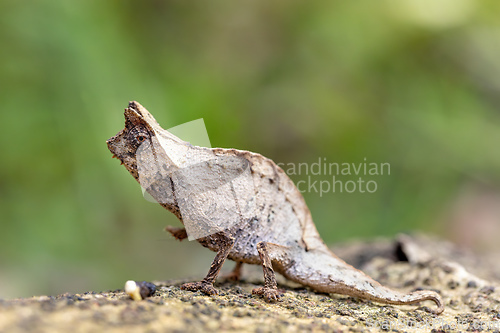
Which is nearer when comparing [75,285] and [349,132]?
[75,285]

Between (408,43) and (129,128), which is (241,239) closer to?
(129,128)

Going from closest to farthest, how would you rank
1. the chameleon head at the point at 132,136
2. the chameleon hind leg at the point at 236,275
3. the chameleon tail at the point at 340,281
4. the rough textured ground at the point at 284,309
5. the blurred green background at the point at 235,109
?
the rough textured ground at the point at 284,309 → the chameleon head at the point at 132,136 → the chameleon tail at the point at 340,281 → the chameleon hind leg at the point at 236,275 → the blurred green background at the point at 235,109

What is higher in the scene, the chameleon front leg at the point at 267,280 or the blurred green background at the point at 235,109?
the blurred green background at the point at 235,109

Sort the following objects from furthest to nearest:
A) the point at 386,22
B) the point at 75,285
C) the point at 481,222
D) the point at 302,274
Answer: the point at 481,222
the point at 386,22
the point at 75,285
the point at 302,274

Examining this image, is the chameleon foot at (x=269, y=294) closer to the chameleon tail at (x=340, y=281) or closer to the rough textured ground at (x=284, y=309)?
the rough textured ground at (x=284, y=309)

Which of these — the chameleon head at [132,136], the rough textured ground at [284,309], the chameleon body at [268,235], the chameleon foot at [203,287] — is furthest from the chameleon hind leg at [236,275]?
the chameleon head at [132,136]

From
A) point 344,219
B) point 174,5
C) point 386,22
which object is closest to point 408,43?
point 386,22

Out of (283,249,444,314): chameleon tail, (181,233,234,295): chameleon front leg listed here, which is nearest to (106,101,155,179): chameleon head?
(181,233,234,295): chameleon front leg
